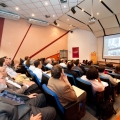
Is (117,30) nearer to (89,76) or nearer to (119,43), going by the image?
(119,43)

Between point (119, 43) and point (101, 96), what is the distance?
6.09 m

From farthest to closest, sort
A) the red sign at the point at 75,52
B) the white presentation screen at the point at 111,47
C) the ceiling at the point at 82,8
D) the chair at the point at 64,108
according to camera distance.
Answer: the red sign at the point at 75,52 → the white presentation screen at the point at 111,47 → the ceiling at the point at 82,8 → the chair at the point at 64,108

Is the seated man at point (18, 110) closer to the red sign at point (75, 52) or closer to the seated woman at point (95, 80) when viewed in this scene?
the seated woman at point (95, 80)

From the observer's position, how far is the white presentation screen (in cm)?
693

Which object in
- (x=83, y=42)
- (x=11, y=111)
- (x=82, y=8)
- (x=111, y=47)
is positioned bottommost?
(x=11, y=111)

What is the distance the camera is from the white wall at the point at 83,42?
338 inches

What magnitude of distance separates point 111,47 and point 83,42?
102 inches

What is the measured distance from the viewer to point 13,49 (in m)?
7.09

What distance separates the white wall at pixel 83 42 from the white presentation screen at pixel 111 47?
98cm

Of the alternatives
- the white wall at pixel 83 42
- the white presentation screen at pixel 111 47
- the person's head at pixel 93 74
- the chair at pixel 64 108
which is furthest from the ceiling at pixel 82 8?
the chair at pixel 64 108

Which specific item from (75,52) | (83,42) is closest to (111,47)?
(83,42)

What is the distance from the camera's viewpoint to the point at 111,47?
7336mm

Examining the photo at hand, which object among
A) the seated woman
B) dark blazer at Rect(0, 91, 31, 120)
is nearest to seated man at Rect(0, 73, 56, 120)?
dark blazer at Rect(0, 91, 31, 120)

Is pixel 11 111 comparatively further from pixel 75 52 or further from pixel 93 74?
pixel 75 52
